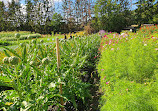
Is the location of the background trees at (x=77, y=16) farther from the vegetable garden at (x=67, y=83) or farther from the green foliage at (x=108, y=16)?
the vegetable garden at (x=67, y=83)

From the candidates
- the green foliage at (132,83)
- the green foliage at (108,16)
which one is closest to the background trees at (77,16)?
the green foliage at (108,16)

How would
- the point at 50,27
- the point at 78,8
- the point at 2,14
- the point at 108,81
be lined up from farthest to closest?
the point at 2,14, the point at 50,27, the point at 78,8, the point at 108,81

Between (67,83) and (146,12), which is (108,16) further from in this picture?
(67,83)

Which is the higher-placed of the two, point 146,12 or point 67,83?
point 146,12

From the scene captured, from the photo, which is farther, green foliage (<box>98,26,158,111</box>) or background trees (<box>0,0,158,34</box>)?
background trees (<box>0,0,158,34</box>)

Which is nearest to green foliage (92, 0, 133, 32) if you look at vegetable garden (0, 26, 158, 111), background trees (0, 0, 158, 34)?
background trees (0, 0, 158, 34)

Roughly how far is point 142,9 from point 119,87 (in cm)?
2101

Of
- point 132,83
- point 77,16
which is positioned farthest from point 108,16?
point 132,83

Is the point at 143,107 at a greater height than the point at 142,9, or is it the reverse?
the point at 142,9

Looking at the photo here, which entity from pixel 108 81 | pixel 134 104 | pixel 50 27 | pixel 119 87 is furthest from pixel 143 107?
pixel 50 27

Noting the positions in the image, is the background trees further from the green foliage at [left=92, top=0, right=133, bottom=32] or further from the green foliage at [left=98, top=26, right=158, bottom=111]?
the green foliage at [left=98, top=26, right=158, bottom=111]

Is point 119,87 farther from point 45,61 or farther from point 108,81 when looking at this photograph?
point 45,61

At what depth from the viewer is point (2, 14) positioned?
2031 centimetres

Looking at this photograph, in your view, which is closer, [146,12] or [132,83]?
[132,83]
